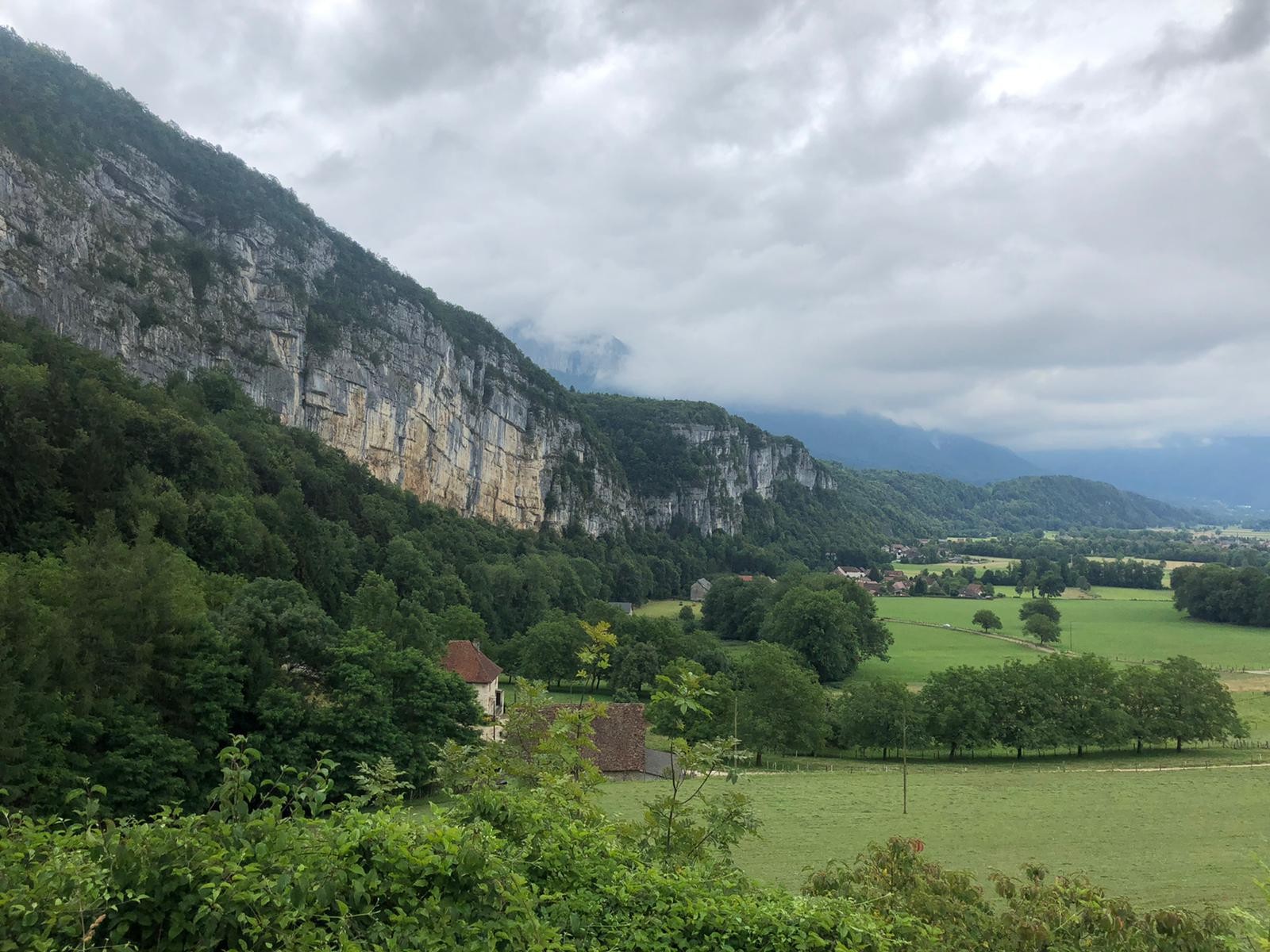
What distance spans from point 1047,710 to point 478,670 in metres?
26.8

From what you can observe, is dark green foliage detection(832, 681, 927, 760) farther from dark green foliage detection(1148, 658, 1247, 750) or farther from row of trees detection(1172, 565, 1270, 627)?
row of trees detection(1172, 565, 1270, 627)

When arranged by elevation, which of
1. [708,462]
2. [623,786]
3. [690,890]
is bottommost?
[623,786]

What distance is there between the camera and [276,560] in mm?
36406

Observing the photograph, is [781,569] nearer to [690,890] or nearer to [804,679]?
[804,679]

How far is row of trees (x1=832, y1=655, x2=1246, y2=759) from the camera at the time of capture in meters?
34.8

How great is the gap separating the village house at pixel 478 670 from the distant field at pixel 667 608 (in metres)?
44.6

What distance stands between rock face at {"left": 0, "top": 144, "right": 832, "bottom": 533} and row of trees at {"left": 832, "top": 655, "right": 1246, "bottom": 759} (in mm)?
57200

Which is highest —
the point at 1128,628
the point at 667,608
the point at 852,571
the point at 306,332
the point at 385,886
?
the point at 306,332

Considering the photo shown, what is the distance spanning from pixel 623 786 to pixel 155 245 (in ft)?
221

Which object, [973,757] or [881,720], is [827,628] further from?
[973,757]

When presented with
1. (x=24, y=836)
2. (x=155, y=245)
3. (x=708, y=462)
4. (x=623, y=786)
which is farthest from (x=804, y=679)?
(x=708, y=462)

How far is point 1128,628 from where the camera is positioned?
2869 inches

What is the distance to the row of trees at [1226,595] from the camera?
72312 millimetres

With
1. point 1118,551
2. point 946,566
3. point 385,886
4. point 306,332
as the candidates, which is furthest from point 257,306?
point 1118,551
